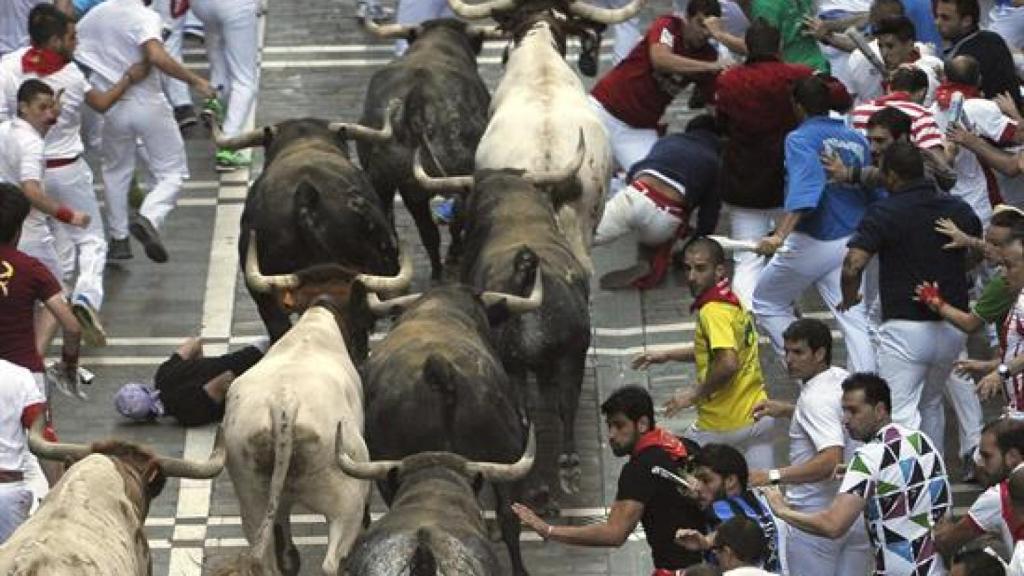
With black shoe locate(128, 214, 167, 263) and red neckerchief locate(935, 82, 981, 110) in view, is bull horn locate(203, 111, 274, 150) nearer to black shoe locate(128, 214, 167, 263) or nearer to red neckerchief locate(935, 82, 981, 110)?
black shoe locate(128, 214, 167, 263)

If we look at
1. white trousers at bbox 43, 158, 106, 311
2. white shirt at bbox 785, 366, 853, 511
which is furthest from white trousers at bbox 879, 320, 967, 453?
white trousers at bbox 43, 158, 106, 311

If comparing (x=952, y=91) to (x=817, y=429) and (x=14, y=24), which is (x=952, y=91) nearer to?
(x=817, y=429)

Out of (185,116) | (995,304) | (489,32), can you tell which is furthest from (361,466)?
(185,116)

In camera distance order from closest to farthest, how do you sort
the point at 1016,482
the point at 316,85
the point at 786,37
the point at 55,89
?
the point at 1016,482 < the point at 55,89 < the point at 786,37 < the point at 316,85

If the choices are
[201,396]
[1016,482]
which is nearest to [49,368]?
[201,396]

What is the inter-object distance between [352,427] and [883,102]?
5118 millimetres

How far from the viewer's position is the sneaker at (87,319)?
23.1 m

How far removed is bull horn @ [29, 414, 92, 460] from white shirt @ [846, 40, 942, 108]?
788 cm

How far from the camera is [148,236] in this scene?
81.8 ft

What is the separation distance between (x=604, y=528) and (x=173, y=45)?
37.4 feet

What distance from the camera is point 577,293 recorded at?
21.2m

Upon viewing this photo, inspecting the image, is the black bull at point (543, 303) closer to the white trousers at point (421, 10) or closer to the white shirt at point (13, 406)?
the white shirt at point (13, 406)


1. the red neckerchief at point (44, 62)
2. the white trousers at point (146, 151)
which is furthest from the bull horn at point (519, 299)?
→ the white trousers at point (146, 151)

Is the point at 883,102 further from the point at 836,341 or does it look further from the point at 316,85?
the point at 316,85
